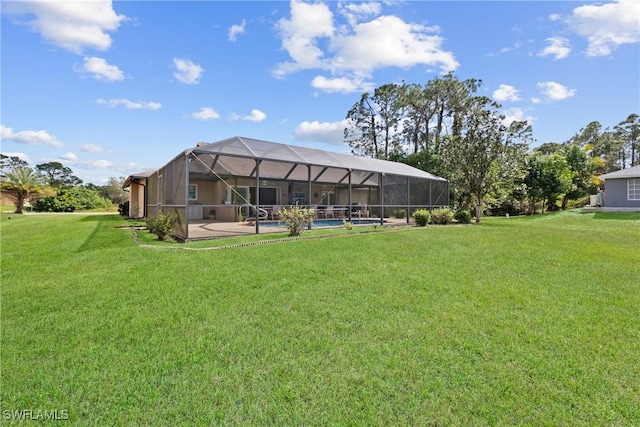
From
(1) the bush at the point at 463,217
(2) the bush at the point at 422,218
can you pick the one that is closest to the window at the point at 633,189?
(1) the bush at the point at 463,217

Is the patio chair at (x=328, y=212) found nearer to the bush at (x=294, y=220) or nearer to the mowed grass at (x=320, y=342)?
A: the bush at (x=294, y=220)

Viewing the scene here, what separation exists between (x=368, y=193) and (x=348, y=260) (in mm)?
15205

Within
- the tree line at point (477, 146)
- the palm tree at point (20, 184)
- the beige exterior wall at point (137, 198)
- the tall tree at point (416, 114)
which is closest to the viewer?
the tree line at point (477, 146)

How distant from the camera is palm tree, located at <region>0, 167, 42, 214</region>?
81.0 feet

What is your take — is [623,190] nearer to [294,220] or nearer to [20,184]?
[294,220]

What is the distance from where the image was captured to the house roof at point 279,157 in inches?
410

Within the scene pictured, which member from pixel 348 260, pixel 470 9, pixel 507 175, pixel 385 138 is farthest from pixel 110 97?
pixel 385 138

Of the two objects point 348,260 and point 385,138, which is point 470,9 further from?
point 385,138

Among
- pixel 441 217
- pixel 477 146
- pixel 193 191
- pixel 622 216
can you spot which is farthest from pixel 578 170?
pixel 193 191

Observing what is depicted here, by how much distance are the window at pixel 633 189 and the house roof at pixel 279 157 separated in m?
14.2

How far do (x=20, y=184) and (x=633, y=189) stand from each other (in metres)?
46.4

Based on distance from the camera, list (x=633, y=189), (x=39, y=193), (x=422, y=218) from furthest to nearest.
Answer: (x=39, y=193)
(x=633, y=189)
(x=422, y=218)

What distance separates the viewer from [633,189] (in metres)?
20.0

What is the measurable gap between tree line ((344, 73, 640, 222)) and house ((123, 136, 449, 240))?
236cm
